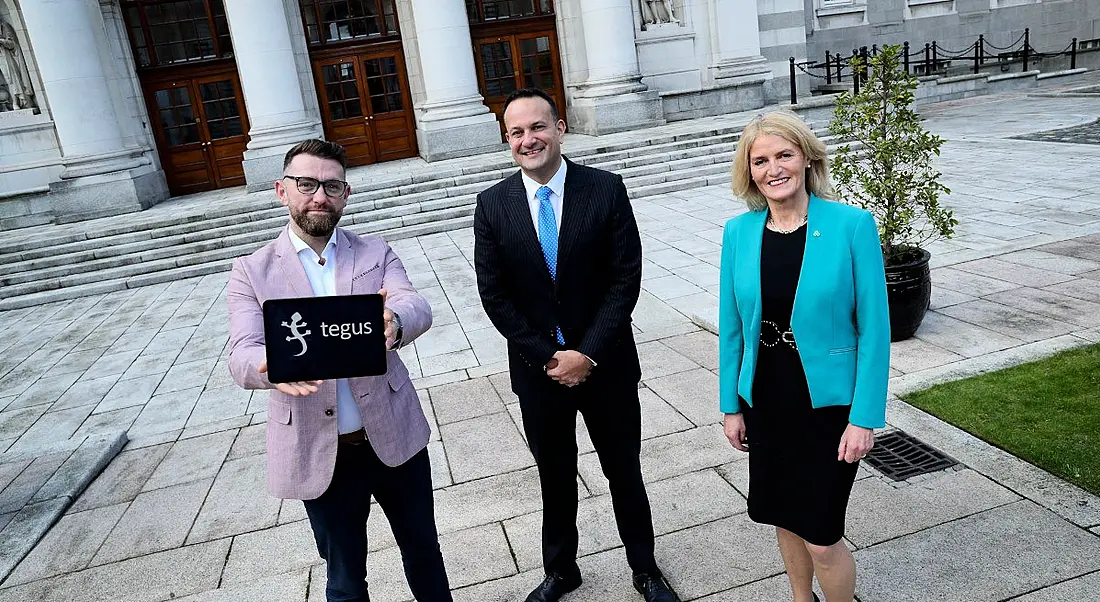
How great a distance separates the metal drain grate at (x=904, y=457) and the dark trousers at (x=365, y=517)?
2555 mm

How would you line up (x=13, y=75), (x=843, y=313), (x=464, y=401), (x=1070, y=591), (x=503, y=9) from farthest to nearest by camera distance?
1. (x=503, y=9)
2. (x=13, y=75)
3. (x=464, y=401)
4. (x=1070, y=591)
5. (x=843, y=313)

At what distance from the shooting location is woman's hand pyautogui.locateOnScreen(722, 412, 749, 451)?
2967mm

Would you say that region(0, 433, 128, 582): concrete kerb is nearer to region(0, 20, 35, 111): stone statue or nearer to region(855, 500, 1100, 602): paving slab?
region(855, 500, 1100, 602): paving slab

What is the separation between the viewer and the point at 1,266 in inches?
509

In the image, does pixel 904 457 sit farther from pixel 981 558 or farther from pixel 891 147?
pixel 891 147

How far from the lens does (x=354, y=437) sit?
277 cm

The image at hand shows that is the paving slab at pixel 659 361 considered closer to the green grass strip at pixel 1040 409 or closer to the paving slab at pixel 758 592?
the green grass strip at pixel 1040 409

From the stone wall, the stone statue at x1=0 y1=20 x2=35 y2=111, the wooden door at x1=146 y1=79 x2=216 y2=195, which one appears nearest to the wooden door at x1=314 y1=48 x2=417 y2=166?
the wooden door at x1=146 y1=79 x2=216 y2=195

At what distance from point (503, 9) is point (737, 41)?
6.02 meters

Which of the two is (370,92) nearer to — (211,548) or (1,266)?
(1,266)

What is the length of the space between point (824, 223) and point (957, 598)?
Answer: 1728mm

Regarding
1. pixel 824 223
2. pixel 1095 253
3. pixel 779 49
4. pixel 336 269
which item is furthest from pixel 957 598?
pixel 779 49

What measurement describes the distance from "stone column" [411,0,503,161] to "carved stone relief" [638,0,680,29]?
206 inches

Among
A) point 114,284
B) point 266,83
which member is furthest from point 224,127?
point 114,284
